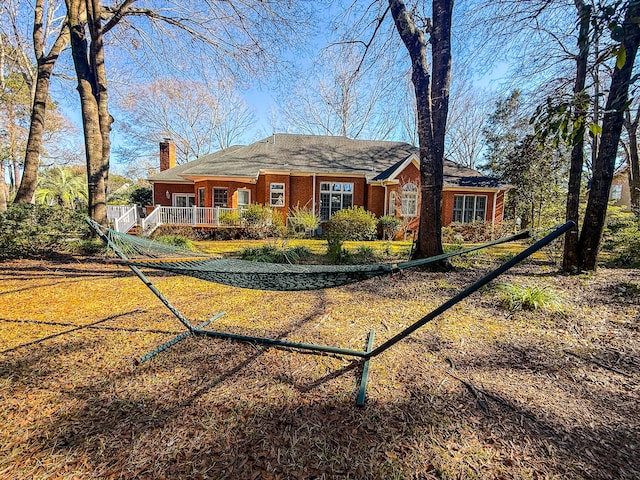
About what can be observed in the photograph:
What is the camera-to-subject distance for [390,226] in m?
12.4

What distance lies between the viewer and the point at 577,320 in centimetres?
342

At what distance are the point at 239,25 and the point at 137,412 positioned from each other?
8.45 metres

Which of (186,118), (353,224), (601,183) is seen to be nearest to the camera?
(601,183)

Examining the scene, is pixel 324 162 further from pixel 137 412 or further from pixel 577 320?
pixel 137 412

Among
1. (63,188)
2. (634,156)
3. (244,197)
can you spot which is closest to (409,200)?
(244,197)

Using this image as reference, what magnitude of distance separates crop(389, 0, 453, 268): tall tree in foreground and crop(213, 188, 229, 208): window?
10.4 meters

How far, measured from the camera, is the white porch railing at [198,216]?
12211 millimetres

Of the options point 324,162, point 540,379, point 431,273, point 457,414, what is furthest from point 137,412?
point 324,162

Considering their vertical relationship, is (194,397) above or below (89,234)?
below

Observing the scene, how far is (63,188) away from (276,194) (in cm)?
1672

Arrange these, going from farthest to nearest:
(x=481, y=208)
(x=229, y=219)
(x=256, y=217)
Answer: (x=481, y=208) < (x=229, y=219) < (x=256, y=217)

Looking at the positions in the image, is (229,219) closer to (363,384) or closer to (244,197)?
(244,197)

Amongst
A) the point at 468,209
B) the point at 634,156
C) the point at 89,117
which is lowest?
the point at 468,209

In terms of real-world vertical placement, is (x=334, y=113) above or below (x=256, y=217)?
above
